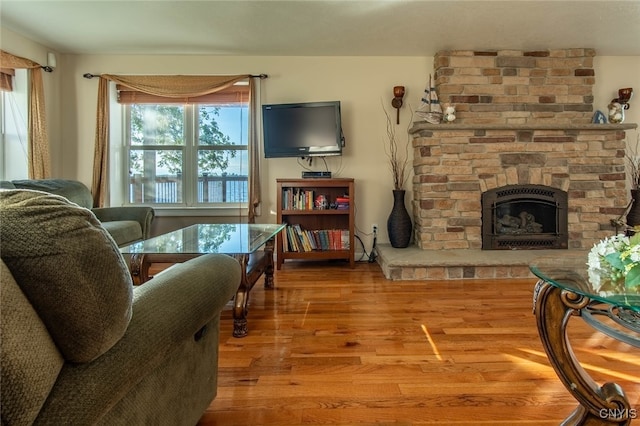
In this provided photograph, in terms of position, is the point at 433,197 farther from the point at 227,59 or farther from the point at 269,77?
the point at 227,59

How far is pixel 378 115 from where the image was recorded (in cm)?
362

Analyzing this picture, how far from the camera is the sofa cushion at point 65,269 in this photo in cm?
52

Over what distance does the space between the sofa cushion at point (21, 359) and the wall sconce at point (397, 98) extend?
3478 millimetres

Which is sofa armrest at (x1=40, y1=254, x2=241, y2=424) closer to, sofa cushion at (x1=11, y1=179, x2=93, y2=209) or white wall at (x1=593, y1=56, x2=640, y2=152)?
sofa cushion at (x1=11, y1=179, x2=93, y2=209)

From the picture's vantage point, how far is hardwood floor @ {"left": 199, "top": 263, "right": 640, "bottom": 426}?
1.22 m

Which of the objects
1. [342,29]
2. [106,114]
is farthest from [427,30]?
[106,114]

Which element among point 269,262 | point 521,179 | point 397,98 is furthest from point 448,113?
point 269,262

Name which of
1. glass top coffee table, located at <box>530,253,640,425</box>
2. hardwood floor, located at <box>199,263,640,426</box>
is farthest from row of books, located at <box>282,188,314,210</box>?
glass top coffee table, located at <box>530,253,640,425</box>

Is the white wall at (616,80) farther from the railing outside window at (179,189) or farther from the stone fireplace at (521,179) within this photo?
the railing outside window at (179,189)

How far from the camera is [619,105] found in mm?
3373

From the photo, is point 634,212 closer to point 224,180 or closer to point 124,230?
point 224,180

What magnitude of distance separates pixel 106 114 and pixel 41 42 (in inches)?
32.7

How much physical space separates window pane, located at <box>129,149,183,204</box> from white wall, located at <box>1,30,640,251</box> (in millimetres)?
450

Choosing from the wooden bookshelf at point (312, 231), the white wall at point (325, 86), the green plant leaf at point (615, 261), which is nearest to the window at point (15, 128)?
the white wall at point (325, 86)
